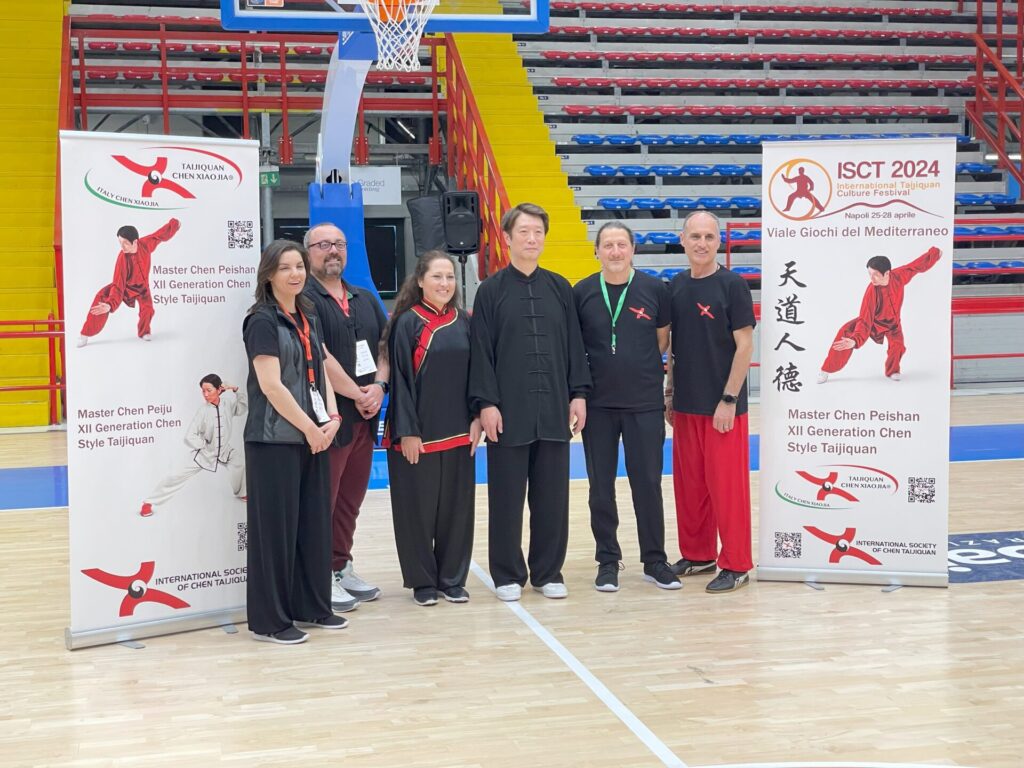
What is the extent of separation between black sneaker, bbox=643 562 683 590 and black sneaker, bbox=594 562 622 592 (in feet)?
0.55

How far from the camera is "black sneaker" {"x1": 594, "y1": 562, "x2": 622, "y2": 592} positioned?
5266 millimetres

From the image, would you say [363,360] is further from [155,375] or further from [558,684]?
[558,684]

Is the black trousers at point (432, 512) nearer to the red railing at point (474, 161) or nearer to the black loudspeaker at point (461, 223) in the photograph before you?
the black loudspeaker at point (461, 223)

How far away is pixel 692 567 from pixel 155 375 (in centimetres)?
270

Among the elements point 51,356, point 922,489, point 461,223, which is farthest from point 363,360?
point 51,356

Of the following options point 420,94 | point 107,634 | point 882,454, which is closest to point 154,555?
point 107,634

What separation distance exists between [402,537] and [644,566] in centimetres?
122

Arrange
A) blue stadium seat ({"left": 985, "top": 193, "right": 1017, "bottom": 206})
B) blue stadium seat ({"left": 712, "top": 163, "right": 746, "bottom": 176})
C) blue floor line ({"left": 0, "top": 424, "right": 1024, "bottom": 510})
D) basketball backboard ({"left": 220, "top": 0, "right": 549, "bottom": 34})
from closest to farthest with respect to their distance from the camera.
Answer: basketball backboard ({"left": 220, "top": 0, "right": 549, "bottom": 34}) < blue floor line ({"left": 0, "top": 424, "right": 1024, "bottom": 510}) < blue stadium seat ({"left": 712, "top": 163, "right": 746, "bottom": 176}) < blue stadium seat ({"left": 985, "top": 193, "right": 1017, "bottom": 206})

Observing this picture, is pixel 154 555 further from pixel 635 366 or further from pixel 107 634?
pixel 635 366

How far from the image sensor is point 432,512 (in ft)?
16.7

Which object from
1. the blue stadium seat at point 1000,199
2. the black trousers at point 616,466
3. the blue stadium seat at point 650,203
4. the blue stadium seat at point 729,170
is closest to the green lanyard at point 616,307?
the black trousers at point 616,466

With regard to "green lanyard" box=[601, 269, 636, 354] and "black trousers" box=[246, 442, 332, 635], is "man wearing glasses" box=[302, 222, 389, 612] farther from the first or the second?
"green lanyard" box=[601, 269, 636, 354]

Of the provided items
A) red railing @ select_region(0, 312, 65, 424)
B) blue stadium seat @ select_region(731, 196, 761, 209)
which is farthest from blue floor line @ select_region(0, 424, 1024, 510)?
blue stadium seat @ select_region(731, 196, 761, 209)

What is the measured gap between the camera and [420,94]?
14391 mm
